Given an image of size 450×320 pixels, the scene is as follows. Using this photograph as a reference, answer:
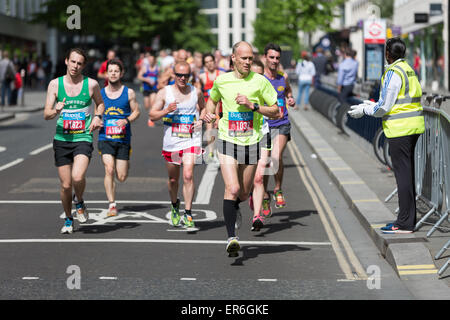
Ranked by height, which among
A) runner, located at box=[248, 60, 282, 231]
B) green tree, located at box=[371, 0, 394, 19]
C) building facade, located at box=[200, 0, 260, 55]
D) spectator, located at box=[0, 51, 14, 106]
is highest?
building facade, located at box=[200, 0, 260, 55]

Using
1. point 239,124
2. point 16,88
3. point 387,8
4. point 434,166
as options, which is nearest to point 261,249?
point 239,124

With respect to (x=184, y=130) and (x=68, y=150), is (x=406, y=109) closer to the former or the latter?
(x=184, y=130)

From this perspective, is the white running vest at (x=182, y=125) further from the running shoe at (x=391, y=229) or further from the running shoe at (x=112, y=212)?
the running shoe at (x=391, y=229)

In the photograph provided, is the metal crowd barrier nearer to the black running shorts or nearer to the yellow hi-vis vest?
the yellow hi-vis vest

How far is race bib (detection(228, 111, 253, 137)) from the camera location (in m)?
8.40

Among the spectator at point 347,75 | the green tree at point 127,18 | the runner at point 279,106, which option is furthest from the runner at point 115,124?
the green tree at point 127,18

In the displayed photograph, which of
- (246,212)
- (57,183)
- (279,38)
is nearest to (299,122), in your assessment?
(57,183)

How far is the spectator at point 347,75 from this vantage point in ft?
74.6

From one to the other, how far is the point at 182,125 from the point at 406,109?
2.37 m

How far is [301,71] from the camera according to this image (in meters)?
31.9

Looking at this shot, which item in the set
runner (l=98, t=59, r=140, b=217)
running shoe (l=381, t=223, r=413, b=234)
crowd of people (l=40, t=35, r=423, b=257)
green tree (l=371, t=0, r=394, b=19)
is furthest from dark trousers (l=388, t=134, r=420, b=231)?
green tree (l=371, t=0, r=394, b=19)

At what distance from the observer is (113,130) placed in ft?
35.9
